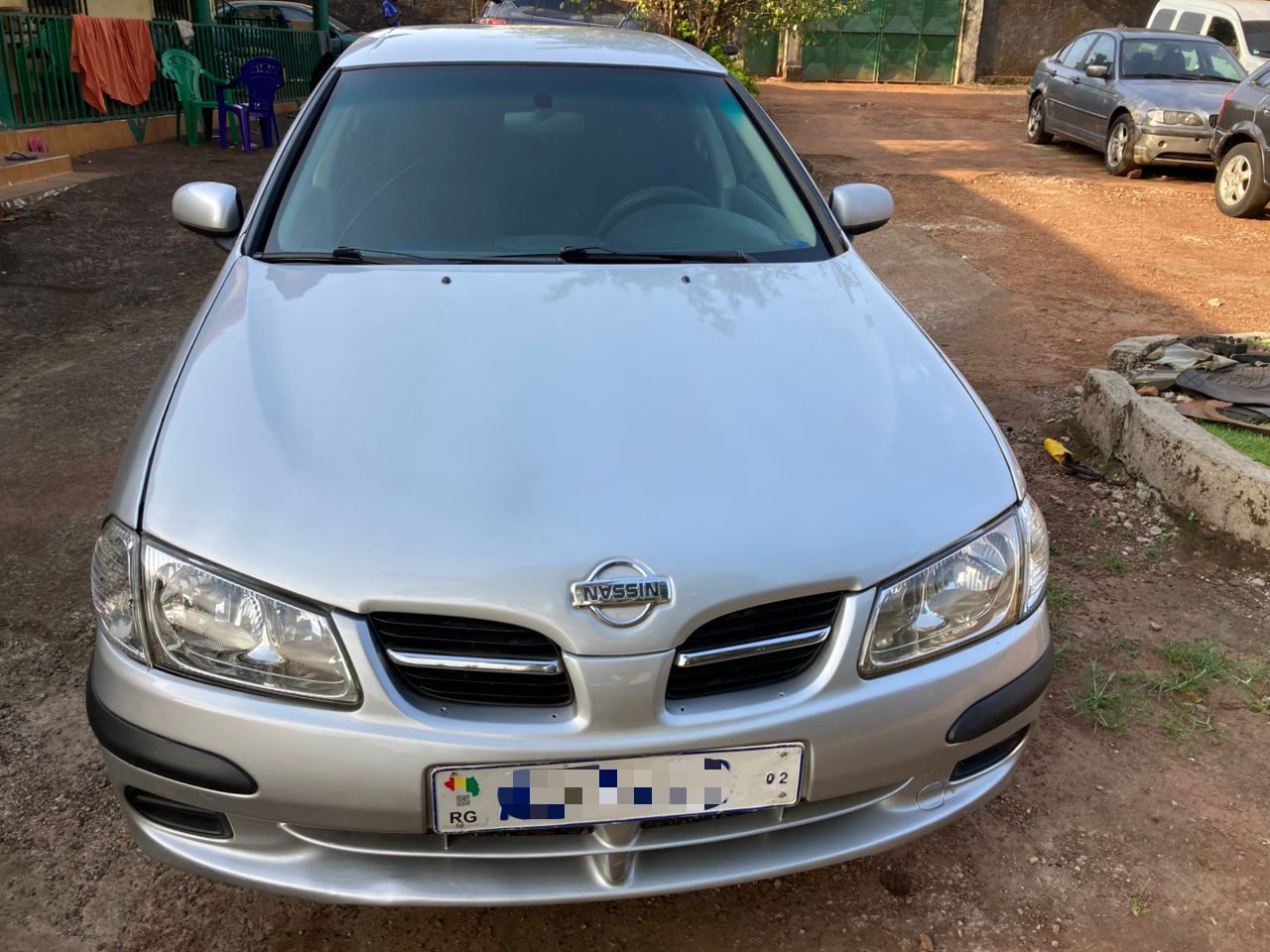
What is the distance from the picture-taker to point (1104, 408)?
4.20 meters

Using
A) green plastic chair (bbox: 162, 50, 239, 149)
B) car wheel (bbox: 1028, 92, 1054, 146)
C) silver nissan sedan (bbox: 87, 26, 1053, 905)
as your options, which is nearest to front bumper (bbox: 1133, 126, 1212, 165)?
car wheel (bbox: 1028, 92, 1054, 146)

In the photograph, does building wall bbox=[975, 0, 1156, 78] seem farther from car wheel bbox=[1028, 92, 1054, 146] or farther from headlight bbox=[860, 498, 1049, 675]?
headlight bbox=[860, 498, 1049, 675]

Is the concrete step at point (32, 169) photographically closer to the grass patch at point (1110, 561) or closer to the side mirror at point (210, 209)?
the side mirror at point (210, 209)

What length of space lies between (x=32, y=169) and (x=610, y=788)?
8.70 metres

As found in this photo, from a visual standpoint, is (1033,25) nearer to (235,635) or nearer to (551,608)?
(551,608)

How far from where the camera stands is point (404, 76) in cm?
304

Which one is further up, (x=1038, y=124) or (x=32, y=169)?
(x=1038, y=124)

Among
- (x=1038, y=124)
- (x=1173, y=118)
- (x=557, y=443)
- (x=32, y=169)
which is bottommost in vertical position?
(x=32, y=169)

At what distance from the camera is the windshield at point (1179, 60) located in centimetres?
1111

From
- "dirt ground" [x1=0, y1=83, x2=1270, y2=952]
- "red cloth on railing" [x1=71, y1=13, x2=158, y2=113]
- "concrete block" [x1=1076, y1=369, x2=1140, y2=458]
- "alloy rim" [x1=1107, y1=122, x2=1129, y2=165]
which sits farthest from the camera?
"alloy rim" [x1=1107, y1=122, x2=1129, y2=165]

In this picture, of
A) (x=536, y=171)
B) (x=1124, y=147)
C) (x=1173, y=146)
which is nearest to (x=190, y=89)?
(x=1124, y=147)

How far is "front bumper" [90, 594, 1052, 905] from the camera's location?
162 cm

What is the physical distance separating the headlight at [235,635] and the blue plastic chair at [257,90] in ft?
33.3

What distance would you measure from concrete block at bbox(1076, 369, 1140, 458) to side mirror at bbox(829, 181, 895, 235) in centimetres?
156
